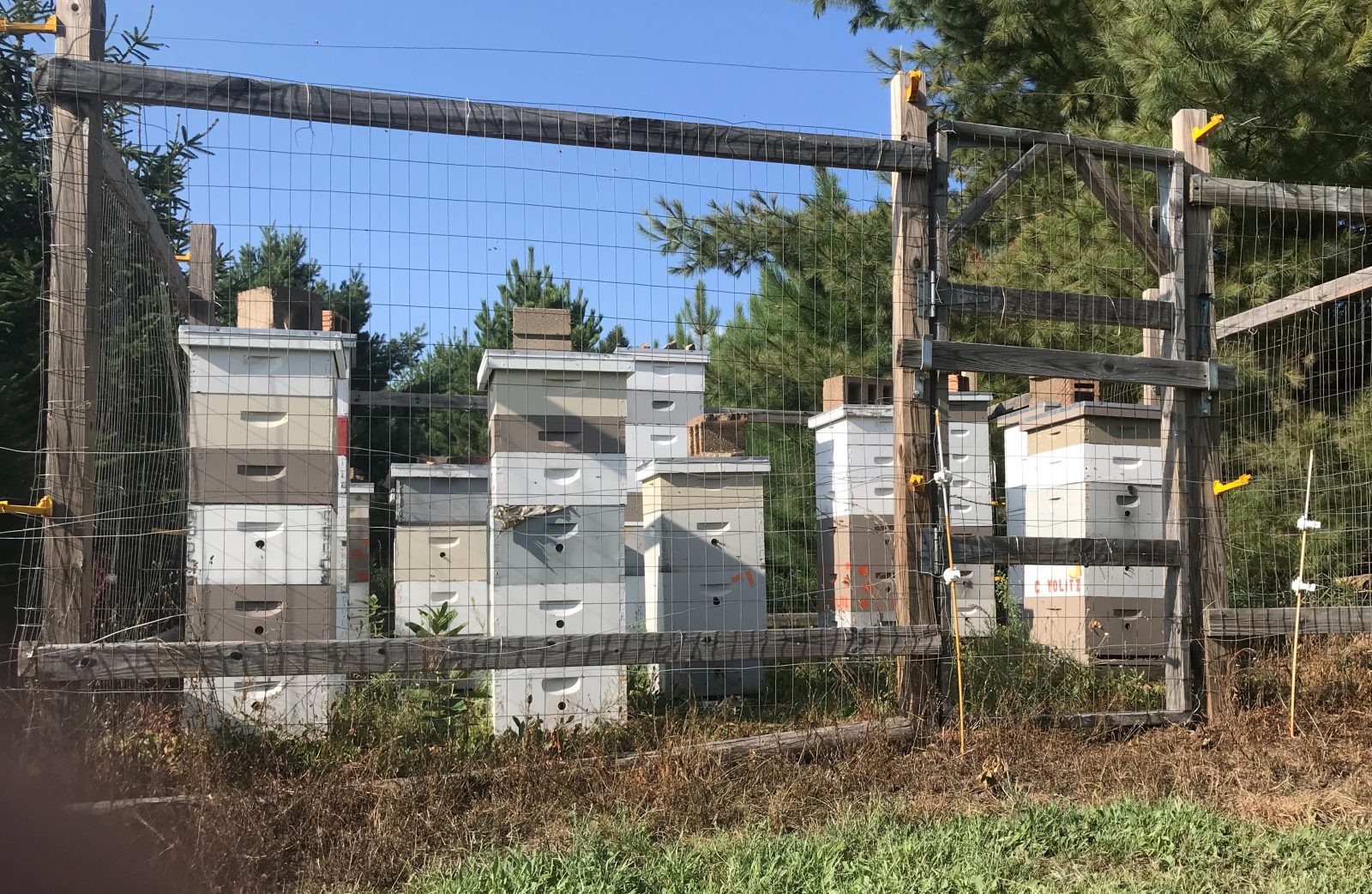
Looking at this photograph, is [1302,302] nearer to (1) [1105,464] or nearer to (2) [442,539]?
(1) [1105,464]

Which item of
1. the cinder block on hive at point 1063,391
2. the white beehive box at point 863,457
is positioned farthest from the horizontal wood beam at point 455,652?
the cinder block on hive at point 1063,391

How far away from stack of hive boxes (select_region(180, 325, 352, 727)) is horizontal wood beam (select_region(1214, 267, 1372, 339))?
5.07 meters

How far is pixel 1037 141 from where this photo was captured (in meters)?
5.93

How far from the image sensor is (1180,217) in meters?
6.24

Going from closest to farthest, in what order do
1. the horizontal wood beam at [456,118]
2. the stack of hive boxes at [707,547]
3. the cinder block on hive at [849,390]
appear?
the horizontal wood beam at [456,118] → the stack of hive boxes at [707,547] → the cinder block on hive at [849,390]

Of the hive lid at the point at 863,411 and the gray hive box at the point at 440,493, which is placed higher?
the hive lid at the point at 863,411

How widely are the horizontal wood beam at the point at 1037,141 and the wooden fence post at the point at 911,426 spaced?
23 centimetres

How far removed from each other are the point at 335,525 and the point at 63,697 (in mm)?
1624

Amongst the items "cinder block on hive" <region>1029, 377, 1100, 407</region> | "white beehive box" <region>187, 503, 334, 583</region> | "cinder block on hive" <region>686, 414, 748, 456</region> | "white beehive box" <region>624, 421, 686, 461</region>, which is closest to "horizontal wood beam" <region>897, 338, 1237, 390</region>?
"cinder block on hive" <region>686, 414, 748, 456</region>

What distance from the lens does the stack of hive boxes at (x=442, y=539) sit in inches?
310

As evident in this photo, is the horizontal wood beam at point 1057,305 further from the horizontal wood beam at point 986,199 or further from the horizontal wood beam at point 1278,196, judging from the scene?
the horizontal wood beam at point 1278,196

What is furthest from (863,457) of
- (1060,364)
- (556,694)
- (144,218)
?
(144,218)

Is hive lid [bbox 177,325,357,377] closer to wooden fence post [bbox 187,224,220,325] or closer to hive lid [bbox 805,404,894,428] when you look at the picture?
wooden fence post [bbox 187,224,220,325]

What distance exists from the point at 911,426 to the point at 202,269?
4780mm
